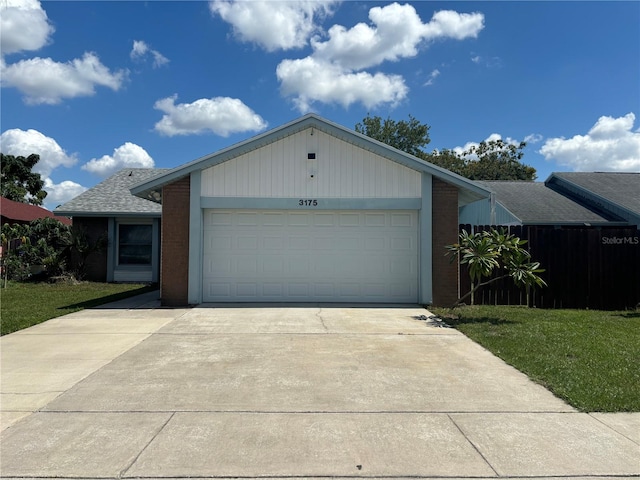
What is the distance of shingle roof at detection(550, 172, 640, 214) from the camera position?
64.4 ft

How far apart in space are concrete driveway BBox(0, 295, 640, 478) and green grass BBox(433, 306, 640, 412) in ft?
0.93

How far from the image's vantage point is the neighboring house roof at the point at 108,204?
1614cm

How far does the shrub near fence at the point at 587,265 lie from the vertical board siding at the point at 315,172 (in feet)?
7.59

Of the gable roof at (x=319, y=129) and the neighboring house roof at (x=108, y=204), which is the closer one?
the gable roof at (x=319, y=129)

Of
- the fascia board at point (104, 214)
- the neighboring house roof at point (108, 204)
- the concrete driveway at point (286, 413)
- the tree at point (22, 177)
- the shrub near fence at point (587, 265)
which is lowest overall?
the concrete driveway at point (286, 413)

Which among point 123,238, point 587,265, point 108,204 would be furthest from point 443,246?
point 108,204

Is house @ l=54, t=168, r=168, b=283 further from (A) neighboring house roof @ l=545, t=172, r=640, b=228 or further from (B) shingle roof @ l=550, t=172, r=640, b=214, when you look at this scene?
(B) shingle roof @ l=550, t=172, r=640, b=214

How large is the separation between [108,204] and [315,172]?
9368 mm

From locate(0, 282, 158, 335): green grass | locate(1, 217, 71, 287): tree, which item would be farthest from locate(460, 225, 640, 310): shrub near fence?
locate(1, 217, 71, 287): tree

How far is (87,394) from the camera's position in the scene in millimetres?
5035

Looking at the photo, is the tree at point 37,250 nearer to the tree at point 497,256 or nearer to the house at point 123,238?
the house at point 123,238

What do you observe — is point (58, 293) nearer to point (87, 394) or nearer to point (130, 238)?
point (130, 238)

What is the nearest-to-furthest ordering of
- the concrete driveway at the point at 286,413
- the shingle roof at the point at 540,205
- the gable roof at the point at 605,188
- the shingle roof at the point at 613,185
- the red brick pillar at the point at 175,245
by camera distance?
1. the concrete driveway at the point at 286,413
2. the red brick pillar at the point at 175,245
3. the shingle roof at the point at 540,205
4. the gable roof at the point at 605,188
5. the shingle roof at the point at 613,185

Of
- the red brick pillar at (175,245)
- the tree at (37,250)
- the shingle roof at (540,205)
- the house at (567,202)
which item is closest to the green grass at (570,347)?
the red brick pillar at (175,245)
